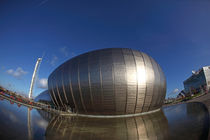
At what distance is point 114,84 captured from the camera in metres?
15.0

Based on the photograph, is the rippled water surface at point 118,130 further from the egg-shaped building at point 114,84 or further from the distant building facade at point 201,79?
the distant building facade at point 201,79

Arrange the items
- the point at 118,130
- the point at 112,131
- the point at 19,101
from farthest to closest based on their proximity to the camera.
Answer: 1. the point at 19,101
2. the point at 118,130
3. the point at 112,131

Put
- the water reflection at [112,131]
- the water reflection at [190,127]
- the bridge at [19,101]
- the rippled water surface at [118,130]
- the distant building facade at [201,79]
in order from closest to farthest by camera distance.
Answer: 1. the water reflection at [190,127]
2. the rippled water surface at [118,130]
3. the water reflection at [112,131]
4. the bridge at [19,101]
5. the distant building facade at [201,79]

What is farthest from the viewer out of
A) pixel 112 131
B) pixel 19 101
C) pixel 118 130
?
pixel 19 101

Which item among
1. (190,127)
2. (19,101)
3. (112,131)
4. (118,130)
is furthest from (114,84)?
(19,101)

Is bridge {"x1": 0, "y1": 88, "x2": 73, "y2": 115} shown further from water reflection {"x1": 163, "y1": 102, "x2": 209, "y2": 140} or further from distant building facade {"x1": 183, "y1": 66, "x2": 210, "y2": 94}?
distant building facade {"x1": 183, "y1": 66, "x2": 210, "y2": 94}

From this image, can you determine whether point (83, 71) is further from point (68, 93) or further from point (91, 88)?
point (68, 93)

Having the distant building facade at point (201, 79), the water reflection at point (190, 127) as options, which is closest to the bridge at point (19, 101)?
the water reflection at point (190, 127)

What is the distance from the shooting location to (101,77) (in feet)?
50.8

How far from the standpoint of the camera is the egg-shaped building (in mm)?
14914

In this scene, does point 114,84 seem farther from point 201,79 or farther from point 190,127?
point 201,79

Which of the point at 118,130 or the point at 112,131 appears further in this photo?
the point at 118,130

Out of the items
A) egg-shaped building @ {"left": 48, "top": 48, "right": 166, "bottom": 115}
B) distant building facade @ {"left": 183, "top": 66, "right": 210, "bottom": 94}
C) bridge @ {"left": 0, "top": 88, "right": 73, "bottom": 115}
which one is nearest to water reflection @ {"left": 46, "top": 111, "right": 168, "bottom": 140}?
egg-shaped building @ {"left": 48, "top": 48, "right": 166, "bottom": 115}

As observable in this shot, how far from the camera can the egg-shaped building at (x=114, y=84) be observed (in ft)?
48.9
